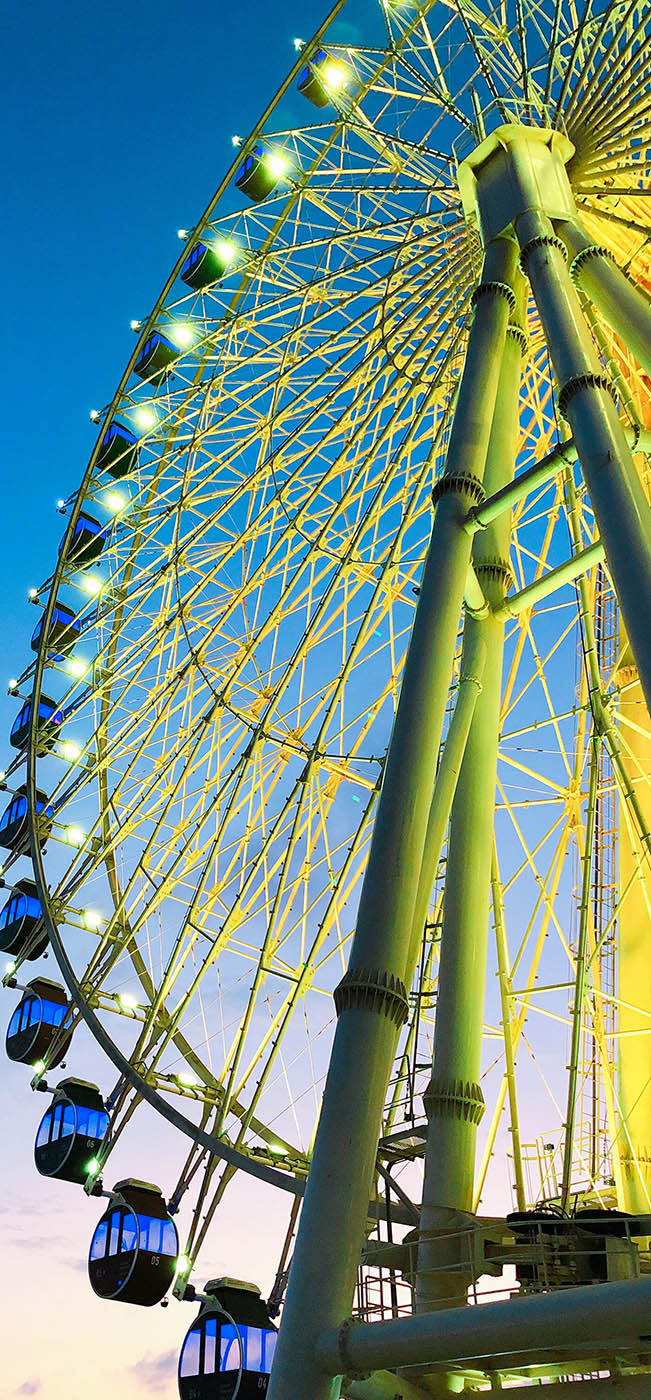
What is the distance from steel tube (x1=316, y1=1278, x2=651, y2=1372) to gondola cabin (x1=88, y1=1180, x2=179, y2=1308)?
8670mm

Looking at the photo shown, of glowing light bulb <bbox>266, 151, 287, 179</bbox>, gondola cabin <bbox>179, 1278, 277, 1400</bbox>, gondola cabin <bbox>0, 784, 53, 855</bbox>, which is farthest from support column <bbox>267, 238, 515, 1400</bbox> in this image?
gondola cabin <bbox>0, 784, 53, 855</bbox>

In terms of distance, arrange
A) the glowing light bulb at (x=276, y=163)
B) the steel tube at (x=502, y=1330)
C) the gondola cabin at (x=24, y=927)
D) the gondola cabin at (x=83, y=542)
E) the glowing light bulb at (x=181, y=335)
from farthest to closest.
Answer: the gondola cabin at (x=83, y=542) < the glowing light bulb at (x=181, y=335) < the gondola cabin at (x=24, y=927) < the glowing light bulb at (x=276, y=163) < the steel tube at (x=502, y=1330)

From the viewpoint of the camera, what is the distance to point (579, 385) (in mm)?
9781

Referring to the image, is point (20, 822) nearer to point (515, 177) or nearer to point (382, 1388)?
point (515, 177)

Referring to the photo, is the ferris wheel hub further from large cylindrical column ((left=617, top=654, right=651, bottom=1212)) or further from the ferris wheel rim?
the ferris wheel rim

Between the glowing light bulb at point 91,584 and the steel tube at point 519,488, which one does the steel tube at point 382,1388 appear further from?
the glowing light bulb at point 91,584

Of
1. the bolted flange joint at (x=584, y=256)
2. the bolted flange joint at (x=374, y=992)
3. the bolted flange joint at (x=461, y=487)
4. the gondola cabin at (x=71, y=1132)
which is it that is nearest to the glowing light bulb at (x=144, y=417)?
the gondola cabin at (x=71, y=1132)

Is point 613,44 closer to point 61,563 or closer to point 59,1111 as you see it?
point 61,563

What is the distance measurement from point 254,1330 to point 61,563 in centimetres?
1272

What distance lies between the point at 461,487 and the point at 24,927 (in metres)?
12.7

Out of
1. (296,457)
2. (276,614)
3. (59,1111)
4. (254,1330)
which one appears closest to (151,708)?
(276,614)

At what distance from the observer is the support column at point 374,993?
7164mm

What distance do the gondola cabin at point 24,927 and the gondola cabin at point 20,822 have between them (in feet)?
2.40

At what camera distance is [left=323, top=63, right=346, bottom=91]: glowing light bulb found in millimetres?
18797
